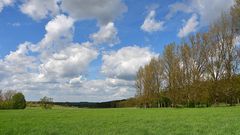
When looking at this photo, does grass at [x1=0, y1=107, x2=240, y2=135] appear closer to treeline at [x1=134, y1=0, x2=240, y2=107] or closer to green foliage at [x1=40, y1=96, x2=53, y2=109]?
treeline at [x1=134, y1=0, x2=240, y2=107]

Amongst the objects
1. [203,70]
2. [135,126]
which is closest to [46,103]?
[203,70]

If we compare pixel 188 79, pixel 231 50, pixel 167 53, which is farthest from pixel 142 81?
pixel 231 50

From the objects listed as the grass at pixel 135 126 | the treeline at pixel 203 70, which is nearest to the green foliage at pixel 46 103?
the treeline at pixel 203 70

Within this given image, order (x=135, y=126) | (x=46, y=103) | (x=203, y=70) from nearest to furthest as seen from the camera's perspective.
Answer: (x=135, y=126), (x=203, y=70), (x=46, y=103)

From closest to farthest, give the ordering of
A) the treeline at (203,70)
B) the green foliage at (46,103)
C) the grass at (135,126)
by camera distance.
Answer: the grass at (135,126), the treeline at (203,70), the green foliage at (46,103)

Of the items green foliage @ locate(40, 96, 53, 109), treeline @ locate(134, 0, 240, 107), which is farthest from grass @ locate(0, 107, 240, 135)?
green foliage @ locate(40, 96, 53, 109)

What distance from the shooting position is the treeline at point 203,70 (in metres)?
63.7

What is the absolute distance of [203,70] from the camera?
7025 centimetres

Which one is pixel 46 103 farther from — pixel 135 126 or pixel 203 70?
pixel 135 126

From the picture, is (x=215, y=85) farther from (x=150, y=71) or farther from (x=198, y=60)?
(x=150, y=71)

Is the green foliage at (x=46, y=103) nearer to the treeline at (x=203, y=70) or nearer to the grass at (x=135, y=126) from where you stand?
the treeline at (x=203, y=70)

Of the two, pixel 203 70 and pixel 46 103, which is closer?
pixel 203 70

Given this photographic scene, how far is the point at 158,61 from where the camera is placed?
3536 inches

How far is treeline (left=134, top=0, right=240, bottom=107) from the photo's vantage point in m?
63.7
